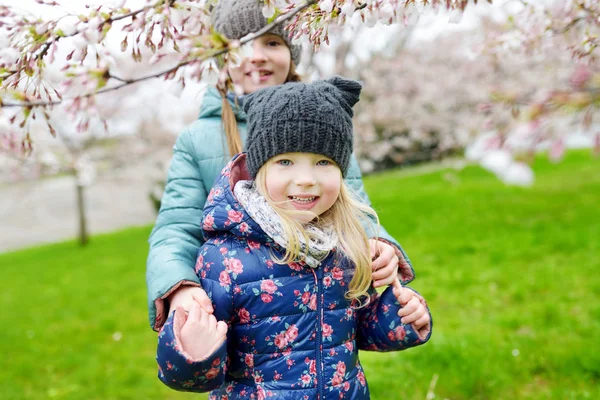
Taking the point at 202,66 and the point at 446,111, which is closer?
the point at 202,66

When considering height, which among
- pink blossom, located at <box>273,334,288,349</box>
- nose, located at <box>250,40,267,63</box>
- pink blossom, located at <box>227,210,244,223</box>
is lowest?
pink blossom, located at <box>273,334,288,349</box>

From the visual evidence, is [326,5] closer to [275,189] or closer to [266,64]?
[275,189]

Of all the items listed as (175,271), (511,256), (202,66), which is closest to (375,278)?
(175,271)

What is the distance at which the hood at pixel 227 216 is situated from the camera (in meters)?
1.55

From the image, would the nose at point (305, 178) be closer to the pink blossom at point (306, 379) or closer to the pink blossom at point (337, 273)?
the pink blossom at point (337, 273)

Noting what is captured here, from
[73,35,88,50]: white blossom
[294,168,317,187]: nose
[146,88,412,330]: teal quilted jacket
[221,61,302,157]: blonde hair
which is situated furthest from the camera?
[221,61,302,157]: blonde hair

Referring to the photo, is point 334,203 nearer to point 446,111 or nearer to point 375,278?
point 375,278

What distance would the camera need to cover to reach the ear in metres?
1.66

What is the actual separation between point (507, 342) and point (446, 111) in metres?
9.41

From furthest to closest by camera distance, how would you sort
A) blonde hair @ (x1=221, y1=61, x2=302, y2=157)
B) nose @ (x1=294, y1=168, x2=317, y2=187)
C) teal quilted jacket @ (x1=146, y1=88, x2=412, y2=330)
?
blonde hair @ (x1=221, y1=61, x2=302, y2=157), teal quilted jacket @ (x1=146, y1=88, x2=412, y2=330), nose @ (x1=294, y1=168, x2=317, y2=187)

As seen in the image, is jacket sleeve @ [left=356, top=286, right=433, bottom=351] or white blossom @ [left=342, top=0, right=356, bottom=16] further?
jacket sleeve @ [left=356, top=286, right=433, bottom=351]

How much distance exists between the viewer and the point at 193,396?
357 centimetres

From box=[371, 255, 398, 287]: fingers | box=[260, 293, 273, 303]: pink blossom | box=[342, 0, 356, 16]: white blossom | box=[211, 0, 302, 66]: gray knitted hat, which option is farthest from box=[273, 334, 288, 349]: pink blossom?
box=[211, 0, 302, 66]: gray knitted hat

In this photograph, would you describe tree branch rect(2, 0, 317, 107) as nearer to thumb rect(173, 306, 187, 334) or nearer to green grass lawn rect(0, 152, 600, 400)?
thumb rect(173, 306, 187, 334)
